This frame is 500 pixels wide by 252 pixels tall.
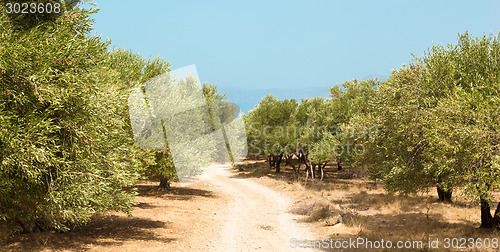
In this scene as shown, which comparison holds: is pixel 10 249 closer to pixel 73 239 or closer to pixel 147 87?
pixel 73 239

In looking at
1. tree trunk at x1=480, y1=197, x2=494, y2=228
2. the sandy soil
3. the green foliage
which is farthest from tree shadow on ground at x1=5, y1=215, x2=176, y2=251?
tree trunk at x1=480, y1=197, x2=494, y2=228

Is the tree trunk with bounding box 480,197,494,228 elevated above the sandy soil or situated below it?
above

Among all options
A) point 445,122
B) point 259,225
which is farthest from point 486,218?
point 259,225

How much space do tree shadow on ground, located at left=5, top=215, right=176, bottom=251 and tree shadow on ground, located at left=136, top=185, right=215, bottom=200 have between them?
10716 millimetres

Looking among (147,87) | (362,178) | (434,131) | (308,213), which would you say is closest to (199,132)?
(147,87)

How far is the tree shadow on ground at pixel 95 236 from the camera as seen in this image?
14984 millimetres

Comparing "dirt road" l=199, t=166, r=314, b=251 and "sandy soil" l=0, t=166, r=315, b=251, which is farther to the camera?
"dirt road" l=199, t=166, r=314, b=251

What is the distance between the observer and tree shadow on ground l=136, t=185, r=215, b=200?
3328 centimetres

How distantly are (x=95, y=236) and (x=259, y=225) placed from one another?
11065 millimetres

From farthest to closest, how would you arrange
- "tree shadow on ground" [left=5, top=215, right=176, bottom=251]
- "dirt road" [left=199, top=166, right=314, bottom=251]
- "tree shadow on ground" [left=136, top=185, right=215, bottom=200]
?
1. "tree shadow on ground" [left=136, top=185, right=215, bottom=200]
2. "dirt road" [left=199, top=166, right=314, bottom=251]
3. "tree shadow on ground" [left=5, top=215, right=176, bottom=251]

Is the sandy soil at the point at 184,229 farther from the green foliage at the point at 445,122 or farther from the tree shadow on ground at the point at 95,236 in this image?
the green foliage at the point at 445,122

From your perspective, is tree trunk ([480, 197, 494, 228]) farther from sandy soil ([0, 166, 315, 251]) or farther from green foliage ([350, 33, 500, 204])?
sandy soil ([0, 166, 315, 251])

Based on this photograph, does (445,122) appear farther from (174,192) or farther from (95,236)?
(174,192)

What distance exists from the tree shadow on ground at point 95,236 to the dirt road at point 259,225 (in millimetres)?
4033
